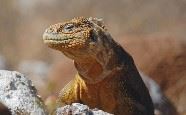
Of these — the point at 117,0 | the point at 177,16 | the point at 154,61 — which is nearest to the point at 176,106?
the point at 154,61

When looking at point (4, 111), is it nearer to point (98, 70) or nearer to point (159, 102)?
point (98, 70)

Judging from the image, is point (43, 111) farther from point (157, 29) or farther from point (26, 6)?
point (26, 6)

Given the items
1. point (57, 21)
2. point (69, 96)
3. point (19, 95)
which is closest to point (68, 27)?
point (69, 96)

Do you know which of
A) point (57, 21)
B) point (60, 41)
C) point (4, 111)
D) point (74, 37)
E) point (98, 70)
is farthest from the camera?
point (57, 21)

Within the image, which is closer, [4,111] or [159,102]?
[4,111]

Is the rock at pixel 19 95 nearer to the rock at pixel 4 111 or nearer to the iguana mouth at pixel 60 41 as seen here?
the rock at pixel 4 111

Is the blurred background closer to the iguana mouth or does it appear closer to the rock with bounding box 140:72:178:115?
the rock with bounding box 140:72:178:115

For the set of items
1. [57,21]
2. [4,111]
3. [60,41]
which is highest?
[57,21]
